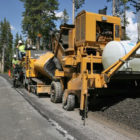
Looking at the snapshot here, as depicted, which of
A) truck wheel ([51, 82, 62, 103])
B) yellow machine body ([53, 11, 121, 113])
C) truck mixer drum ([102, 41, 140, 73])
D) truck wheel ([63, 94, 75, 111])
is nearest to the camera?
truck mixer drum ([102, 41, 140, 73])

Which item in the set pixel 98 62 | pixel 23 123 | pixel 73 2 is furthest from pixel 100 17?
pixel 73 2

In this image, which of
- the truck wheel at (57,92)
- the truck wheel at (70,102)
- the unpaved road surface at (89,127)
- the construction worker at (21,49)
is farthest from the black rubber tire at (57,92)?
the construction worker at (21,49)

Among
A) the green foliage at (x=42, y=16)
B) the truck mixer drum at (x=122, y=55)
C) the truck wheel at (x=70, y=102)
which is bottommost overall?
the truck wheel at (x=70, y=102)

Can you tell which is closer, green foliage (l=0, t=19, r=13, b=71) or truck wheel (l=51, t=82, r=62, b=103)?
truck wheel (l=51, t=82, r=62, b=103)

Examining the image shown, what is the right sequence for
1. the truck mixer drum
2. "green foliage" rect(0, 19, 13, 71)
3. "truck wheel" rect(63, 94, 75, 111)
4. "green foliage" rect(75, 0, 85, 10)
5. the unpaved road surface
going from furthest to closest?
1. "green foliage" rect(0, 19, 13, 71)
2. "green foliage" rect(75, 0, 85, 10)
3. "truck wheel" rect(63, 94, 75, 111)
4. the truck mixer drum
5. the unpaved road surface

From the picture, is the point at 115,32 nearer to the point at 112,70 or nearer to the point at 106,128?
the point at 112,70

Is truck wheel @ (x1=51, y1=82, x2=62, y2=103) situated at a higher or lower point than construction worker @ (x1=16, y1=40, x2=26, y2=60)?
lower

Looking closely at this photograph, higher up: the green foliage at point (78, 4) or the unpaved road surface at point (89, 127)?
the green foliage at point (78, 4)

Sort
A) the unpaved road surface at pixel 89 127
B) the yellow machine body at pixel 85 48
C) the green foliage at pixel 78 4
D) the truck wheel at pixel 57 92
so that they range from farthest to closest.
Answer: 1. the green foliage at pixel 78 4
2. the truck wheel at pixel 57 92
3. the yellow machine body at pixel 85 48
4. the unpaved road surface at pixel 89 127

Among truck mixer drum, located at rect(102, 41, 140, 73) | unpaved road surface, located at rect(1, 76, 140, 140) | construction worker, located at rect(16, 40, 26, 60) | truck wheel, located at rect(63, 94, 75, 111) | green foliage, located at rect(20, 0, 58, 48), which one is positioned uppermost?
green foliage, located at rect(20, 0, 58, 48)

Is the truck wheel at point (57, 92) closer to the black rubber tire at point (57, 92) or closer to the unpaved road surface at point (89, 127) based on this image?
the black rubber tire at point (57, 92)

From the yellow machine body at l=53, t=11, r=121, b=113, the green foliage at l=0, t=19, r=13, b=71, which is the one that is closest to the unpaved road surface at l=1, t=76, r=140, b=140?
the yellow machine body at l=53, t=11, r=121, b=113

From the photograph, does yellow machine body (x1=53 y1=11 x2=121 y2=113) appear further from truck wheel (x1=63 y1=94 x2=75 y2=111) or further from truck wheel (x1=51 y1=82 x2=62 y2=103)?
truck wheel (x1=51 y1=82 x2=62 y2=103)

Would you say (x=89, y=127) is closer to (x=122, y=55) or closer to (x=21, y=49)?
(x=122, y=55)
